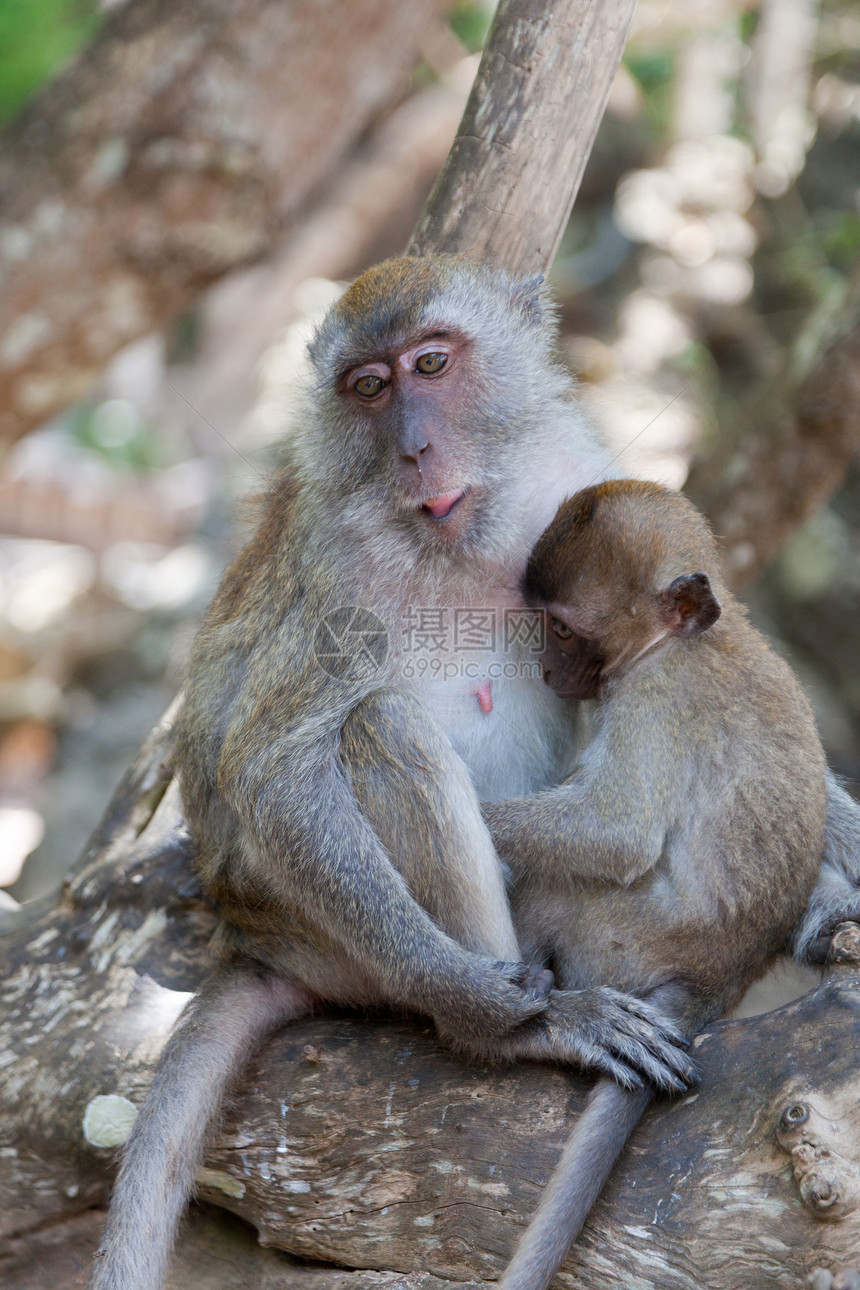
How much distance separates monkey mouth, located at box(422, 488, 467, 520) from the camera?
11.2 feet

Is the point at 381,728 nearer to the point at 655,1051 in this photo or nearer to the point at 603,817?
the point at 603,817

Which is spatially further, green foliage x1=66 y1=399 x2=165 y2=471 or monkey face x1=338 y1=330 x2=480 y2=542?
green foliage x1=66 y1=399 x2=165 y2=471

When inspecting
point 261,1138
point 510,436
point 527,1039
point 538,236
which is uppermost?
point 538,236

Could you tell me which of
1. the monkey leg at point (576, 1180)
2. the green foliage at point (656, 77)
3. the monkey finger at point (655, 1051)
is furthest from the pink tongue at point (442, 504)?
the green foliage at point (656, 77)

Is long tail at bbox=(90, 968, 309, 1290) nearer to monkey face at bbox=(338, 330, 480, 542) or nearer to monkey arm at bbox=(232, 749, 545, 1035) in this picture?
monkey arm at bbox=(232, 749, 545, 1035)

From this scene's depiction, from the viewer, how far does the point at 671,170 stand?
13.4 metres

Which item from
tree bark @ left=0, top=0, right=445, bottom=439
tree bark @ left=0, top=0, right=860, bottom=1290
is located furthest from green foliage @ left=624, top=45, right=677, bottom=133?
tree bark @ left=0, top=0, right=860, bottom=1290

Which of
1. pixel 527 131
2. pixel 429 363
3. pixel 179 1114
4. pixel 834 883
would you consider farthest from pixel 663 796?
pixel 527 131

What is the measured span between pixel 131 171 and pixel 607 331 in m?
7.49

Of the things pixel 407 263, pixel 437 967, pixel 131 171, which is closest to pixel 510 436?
pixel 407 263

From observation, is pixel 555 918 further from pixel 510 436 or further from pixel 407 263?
pixel 407 263

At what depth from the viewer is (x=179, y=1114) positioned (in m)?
3.24

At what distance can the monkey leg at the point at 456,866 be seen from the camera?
307 cm

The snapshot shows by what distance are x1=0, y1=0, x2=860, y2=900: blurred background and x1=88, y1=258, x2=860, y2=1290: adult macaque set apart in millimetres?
604
